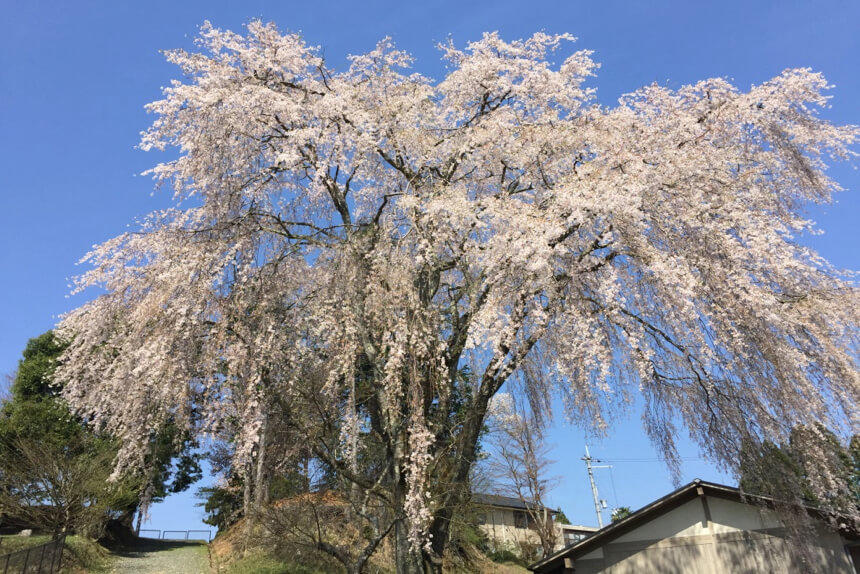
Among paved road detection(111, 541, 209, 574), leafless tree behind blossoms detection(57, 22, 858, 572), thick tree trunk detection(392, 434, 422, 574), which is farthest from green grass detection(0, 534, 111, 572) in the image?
thick tree trunk detection(392, 434, 422, 574)

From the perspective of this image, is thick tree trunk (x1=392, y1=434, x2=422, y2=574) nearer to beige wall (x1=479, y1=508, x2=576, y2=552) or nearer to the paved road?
the paved road

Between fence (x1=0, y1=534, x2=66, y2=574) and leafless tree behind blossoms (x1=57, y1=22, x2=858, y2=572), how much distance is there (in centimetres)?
471

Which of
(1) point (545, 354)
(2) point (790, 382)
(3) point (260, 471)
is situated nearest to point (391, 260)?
(1) point (545, 354)

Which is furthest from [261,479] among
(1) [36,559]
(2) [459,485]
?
(2) [459,485]

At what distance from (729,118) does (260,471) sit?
13.7 meters

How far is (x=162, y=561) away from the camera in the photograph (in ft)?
Result: 67.4

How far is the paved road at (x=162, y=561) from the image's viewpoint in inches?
724

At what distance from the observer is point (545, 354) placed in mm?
10953

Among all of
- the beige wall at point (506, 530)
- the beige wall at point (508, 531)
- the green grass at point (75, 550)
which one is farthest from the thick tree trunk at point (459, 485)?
the beige wall at point (506, 530)

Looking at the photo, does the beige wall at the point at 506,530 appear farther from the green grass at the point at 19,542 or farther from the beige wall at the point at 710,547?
the green grass at the point at 19,542

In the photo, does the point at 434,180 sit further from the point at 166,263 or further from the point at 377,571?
the point at 377,571

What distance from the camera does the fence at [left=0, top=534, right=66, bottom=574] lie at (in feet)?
39.3

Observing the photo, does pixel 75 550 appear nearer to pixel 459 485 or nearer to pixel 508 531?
pixel 459 485

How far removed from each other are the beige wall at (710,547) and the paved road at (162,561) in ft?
45.1
